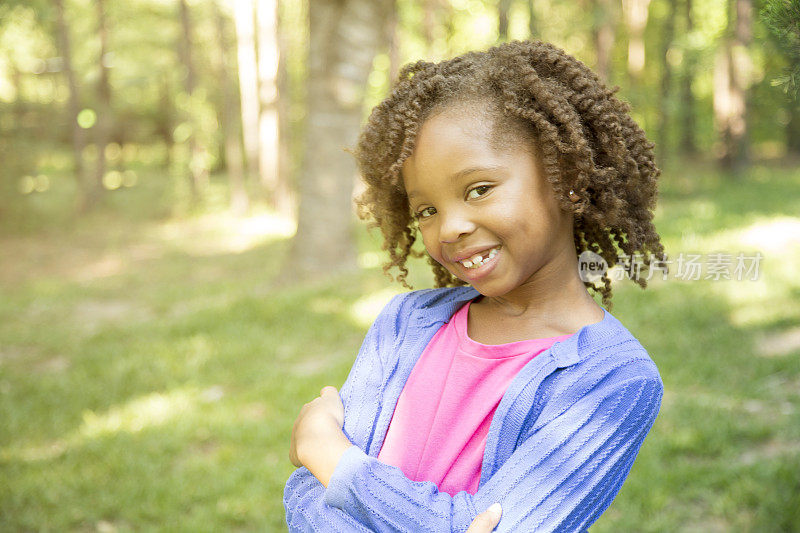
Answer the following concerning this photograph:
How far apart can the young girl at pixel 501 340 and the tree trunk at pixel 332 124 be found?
536 centimetres

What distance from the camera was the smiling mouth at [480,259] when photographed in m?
1.42

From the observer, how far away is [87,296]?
9289mm

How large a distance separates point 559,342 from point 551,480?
0.26 m

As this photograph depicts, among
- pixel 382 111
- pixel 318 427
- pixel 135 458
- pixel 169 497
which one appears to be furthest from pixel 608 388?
pixel 135 458

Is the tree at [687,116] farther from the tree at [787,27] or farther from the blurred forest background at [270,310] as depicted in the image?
the tree at [787,27]

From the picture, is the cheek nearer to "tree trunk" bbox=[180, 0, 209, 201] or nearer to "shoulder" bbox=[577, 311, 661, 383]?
"shoulder" bbox=[577, 311, 661, 383]

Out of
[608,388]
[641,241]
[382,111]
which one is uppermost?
[382,111]

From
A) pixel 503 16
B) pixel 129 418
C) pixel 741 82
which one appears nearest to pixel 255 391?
pixel 129 418

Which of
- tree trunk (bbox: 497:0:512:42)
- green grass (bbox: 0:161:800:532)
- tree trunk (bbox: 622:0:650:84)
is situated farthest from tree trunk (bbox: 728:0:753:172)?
green grass (bbox: 0:161:800:532)

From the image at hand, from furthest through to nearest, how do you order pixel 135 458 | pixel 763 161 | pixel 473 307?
1. pixel 763 161
2. pixel 135 458
3. pixel 473 307

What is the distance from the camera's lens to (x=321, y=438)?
1515 mm

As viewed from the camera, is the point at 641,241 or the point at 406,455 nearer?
the point at 406,455

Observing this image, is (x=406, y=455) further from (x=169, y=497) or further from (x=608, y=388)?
(x=169, y=497)

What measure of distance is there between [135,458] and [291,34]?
24.9 meters
